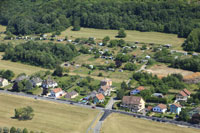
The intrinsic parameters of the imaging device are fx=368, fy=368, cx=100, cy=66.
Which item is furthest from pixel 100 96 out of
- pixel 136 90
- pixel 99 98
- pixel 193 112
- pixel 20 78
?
pixel 20 78

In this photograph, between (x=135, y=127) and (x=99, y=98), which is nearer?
(x=135, y=127)

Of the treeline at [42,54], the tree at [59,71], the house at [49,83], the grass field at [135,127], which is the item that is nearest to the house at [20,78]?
the house at [49,83]

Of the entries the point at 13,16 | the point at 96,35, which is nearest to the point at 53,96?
the point at 96,35

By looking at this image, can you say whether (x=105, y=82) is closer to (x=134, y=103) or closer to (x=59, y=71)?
(x=134, y=103)

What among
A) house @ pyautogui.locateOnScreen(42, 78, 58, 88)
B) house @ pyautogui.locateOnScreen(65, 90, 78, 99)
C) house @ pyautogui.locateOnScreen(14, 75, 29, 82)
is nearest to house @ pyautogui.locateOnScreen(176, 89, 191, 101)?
house @ pyautogui.locateOnScreen(65, 90, 78, 99)

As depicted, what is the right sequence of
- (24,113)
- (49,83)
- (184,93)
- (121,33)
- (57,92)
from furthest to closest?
(121,33), (49,83), (57,92), (184,93), (24,113)

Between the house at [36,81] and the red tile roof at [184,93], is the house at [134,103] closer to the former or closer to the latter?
the red tile roof at [184,93]

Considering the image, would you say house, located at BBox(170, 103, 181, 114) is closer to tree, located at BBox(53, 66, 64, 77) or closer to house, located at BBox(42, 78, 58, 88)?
house, located at BBox(42, 78, 58, 88)
